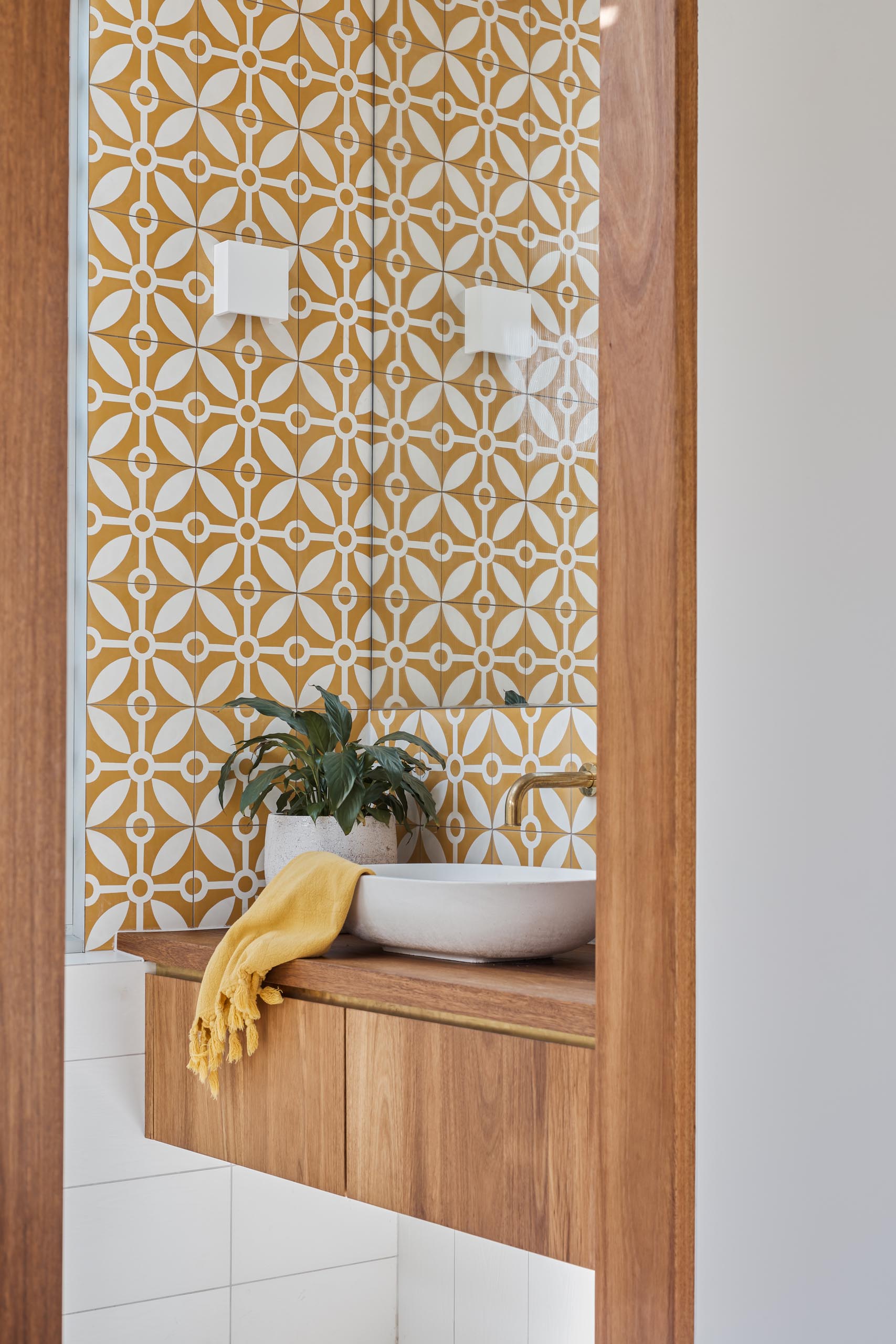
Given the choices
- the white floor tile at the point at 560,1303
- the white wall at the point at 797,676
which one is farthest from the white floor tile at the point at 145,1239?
the white wall at the point at 797,676

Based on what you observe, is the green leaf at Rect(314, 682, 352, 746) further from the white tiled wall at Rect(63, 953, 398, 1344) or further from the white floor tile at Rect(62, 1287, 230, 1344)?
the white floor tile at Rect(62, 1287, 230, 1344)

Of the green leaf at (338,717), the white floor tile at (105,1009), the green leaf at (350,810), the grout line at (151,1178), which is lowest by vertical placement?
the grout line at (151,1178)

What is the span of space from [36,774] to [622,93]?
78 centimetres

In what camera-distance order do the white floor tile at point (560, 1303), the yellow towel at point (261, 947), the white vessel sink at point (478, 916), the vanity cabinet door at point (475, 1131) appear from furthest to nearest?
the white floor tile at point (560, 1303) → the yellow towel at point (261, 947) → the white vessel sink at point (478, 916) → the vanity cabinet door at point (475, 1131)

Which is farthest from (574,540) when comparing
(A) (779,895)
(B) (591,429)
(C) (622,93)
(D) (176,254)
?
(A) (779,895)

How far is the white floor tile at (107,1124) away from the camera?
7.18 feet

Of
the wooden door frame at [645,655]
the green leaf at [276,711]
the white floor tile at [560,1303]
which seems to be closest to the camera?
the wooden door frame at [645,655]

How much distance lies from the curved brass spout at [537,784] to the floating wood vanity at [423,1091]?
0.21 meters

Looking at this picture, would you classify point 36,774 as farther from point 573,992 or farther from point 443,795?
point 443,795

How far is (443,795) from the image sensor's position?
2.40 meters

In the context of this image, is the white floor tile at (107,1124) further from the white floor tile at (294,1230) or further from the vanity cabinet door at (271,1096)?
the white floor tile at (294,1230)

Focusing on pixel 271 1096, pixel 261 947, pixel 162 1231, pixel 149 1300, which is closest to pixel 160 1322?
pixel 149 1300

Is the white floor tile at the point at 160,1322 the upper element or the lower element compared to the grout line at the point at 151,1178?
lower

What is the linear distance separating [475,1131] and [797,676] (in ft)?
2.42
